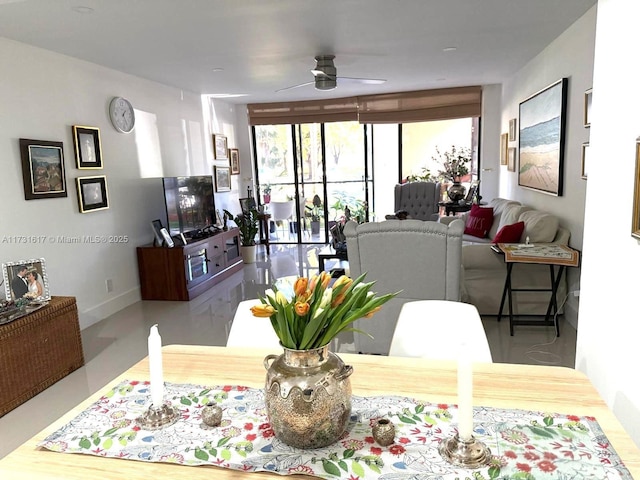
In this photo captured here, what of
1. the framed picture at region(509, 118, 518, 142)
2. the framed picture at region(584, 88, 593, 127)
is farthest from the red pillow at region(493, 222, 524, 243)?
the framed picture at region(509, 118, 518, 142)

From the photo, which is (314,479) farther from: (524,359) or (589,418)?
(524,359)

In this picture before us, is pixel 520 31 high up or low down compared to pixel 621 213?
up

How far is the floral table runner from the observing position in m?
1.06

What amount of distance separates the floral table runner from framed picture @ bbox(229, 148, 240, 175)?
22.5 feet

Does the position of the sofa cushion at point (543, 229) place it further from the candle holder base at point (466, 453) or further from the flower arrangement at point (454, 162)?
the candle holder base at point (466, 453)

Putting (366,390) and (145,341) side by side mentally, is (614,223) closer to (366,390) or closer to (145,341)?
(366,390)

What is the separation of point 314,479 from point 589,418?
0.75 metres

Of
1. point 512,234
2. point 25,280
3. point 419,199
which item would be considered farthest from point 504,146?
point 25,280

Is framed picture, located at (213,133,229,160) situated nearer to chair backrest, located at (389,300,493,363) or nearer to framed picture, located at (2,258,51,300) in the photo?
framed picture, located at (2,258,51,300)

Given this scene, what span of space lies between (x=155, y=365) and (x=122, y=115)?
14.5 feet

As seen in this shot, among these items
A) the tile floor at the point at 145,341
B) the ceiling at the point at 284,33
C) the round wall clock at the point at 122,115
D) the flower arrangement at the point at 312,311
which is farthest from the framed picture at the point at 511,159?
the flower arrangement at the point at 312,311

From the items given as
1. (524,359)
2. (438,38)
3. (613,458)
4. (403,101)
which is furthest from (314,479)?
(403,101)

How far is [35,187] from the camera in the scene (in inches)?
151

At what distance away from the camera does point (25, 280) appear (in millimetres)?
3346
